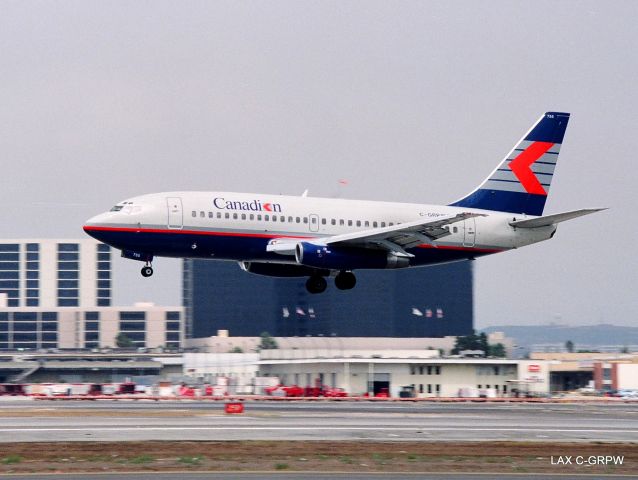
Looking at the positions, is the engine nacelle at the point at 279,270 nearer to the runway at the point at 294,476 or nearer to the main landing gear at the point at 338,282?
the main landing gear at the point at 338,282

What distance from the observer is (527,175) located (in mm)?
72625

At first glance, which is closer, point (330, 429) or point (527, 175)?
point (330, 429)

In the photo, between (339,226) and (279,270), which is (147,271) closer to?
(279,270)

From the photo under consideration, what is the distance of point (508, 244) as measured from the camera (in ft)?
230

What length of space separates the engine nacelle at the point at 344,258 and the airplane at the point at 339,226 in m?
0.06

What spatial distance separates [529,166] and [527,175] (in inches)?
28.1

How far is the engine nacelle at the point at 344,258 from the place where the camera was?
205 feet

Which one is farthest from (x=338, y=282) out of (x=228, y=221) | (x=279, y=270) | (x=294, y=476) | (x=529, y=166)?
(x=294, y=476)

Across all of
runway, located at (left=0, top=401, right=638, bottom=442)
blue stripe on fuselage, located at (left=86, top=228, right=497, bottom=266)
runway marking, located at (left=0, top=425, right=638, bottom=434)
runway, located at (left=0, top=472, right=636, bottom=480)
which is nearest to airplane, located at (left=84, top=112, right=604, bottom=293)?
blue stripe on fuselage, located at (left=86, top=228, right=497, bottom=266)

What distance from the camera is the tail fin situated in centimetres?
7138

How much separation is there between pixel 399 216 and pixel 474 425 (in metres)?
14.2

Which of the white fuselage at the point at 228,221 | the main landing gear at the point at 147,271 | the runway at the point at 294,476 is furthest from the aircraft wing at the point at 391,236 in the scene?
the runway at the point at 294,476

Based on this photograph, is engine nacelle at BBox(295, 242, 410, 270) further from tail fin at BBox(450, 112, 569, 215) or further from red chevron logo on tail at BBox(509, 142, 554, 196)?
red chevron logo on tail at BBox(509, 142, 554, 196)

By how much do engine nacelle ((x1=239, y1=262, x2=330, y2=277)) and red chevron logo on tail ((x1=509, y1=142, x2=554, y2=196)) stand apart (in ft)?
47.9
